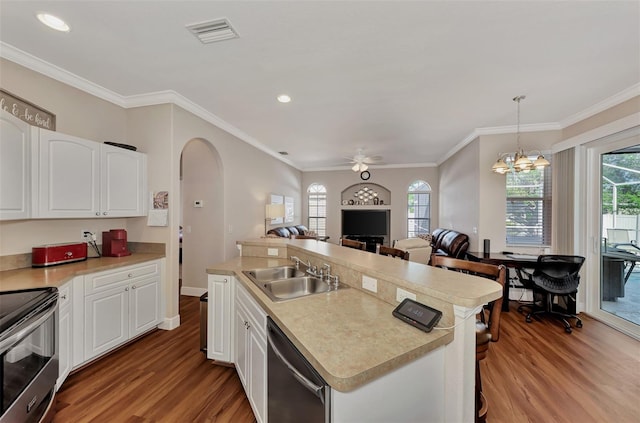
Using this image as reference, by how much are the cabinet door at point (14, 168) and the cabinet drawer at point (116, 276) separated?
2.40 ft

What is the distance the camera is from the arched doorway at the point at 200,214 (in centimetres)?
429

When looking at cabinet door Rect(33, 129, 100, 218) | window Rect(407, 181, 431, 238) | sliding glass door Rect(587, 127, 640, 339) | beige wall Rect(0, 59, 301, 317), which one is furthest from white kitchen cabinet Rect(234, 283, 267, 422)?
window Rect(407, 181, 431, 238)

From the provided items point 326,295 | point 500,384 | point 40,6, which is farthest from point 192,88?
point 500,384

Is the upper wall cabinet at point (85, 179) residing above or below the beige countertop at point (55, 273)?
above

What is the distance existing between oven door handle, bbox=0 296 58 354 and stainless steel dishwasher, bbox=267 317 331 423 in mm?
1271

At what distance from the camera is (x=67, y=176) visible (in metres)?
2.49

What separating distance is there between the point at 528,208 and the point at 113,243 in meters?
5.93

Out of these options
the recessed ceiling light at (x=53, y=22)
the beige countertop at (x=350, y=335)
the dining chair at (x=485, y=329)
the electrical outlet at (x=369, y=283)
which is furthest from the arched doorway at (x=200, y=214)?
the dining chair at (x=485, y=329)

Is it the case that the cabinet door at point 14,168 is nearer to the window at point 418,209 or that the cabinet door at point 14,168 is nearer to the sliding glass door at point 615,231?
the sliding glass door at point 615,231

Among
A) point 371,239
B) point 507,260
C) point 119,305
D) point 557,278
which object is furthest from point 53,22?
point 371,239

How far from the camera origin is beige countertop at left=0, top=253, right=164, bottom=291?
1.94 m

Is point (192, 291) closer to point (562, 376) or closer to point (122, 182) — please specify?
point (122, 182)

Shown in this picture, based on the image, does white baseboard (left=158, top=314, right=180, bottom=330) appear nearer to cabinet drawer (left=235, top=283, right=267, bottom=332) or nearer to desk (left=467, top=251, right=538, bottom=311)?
cabinet drawer (left=235, top=283, right=267, bottom=332)

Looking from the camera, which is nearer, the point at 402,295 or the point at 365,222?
the point at 402,295
